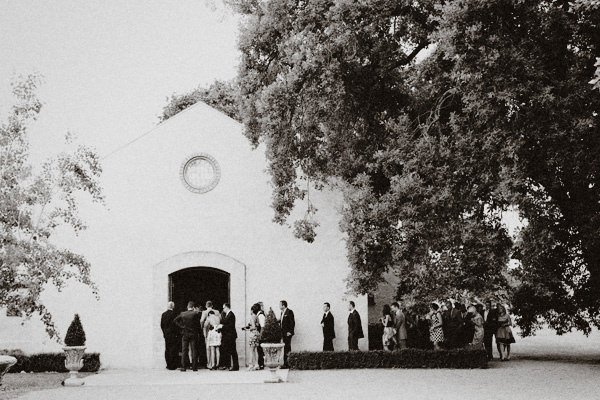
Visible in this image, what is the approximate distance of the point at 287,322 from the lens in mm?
19125

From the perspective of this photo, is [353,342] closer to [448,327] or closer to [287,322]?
[287,322]

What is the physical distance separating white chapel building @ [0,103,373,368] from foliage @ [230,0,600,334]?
170 cm

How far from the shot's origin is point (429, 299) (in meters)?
14.9

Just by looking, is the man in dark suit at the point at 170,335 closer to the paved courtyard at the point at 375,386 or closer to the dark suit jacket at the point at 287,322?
the paved courtyard at the point at 375,386

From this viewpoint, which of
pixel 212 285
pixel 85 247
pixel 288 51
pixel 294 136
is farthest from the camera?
pixel 212 285

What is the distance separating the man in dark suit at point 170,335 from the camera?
1867 centimetres

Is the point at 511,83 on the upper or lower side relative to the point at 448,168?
upper

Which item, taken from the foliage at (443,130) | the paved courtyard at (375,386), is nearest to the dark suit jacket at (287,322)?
the paved courtyard at (375,386)

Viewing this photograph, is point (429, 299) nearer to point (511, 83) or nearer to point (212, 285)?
point (511, 83)

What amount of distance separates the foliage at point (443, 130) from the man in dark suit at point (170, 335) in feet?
13.0

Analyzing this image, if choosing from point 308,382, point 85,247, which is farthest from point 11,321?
point 308,382

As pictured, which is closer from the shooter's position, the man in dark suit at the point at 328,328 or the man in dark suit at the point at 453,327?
the man in dark suit at the point at 453,327

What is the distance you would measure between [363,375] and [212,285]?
831 cm

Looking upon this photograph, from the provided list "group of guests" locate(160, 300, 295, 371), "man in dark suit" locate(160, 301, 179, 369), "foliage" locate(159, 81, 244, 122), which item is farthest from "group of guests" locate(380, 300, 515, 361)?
"foliage" locate(159, 81, 244, 122)
